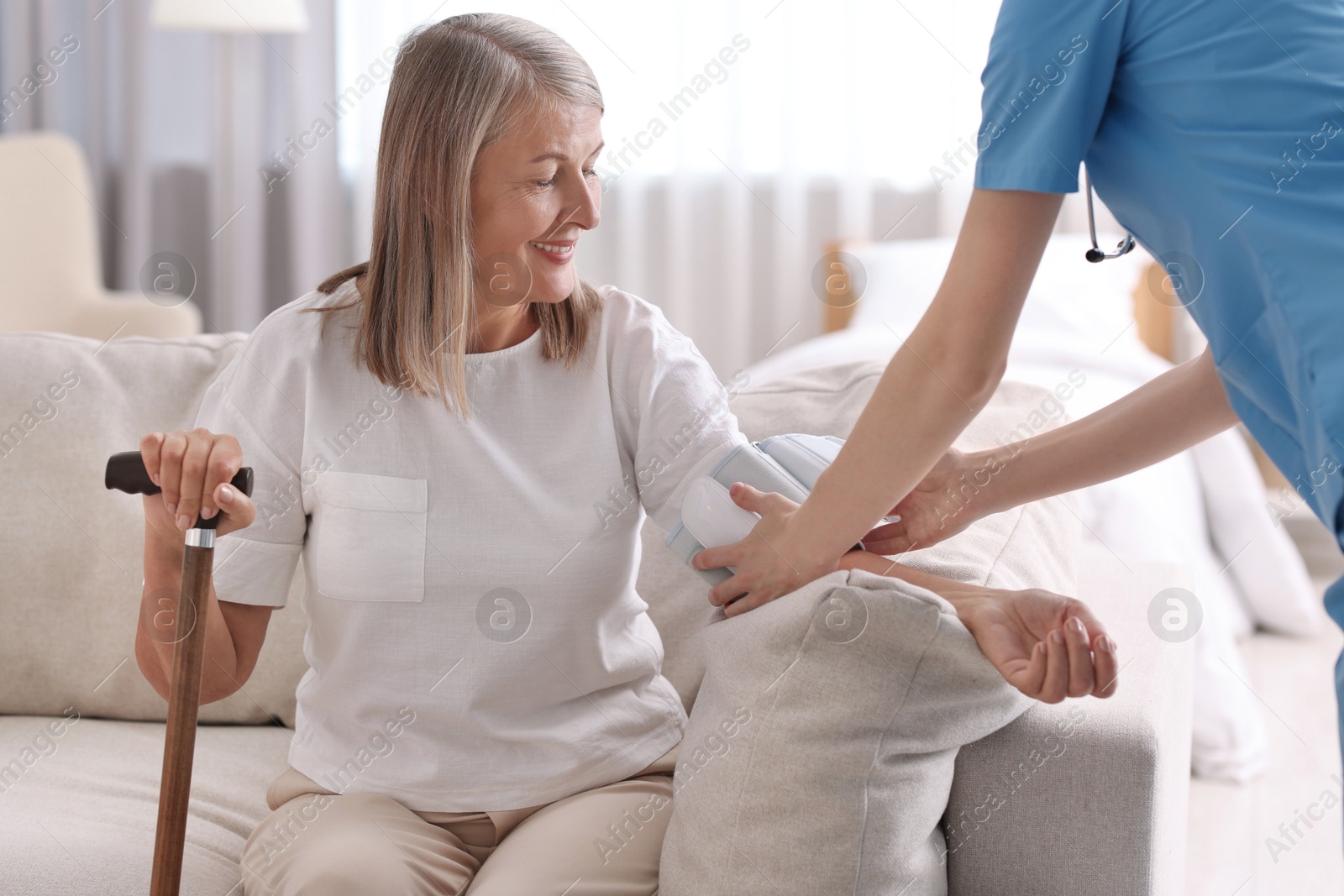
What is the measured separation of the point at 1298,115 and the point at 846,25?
306cm

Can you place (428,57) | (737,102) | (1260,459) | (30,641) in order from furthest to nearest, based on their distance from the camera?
(737,102), (1260,459), (30,641), (428,57)

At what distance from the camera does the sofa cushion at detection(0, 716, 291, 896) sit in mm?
1083

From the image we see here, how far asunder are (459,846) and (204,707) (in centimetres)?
53

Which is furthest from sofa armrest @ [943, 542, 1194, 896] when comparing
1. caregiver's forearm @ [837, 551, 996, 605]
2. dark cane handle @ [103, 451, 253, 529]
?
dark cane handle @ [103, 451, 253, 529]

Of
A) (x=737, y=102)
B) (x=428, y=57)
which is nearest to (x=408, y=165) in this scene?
(x=428, y=57)

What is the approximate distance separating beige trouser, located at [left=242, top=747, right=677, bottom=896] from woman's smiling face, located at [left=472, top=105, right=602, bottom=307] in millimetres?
476

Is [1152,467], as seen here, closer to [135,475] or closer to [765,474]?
[765,474]

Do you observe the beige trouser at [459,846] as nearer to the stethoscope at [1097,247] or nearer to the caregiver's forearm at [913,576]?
the caregiver's forearm at [913,576]

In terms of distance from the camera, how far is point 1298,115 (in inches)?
27.4

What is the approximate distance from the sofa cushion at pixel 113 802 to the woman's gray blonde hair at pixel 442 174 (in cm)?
50

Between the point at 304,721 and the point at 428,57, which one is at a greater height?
the point at 428,57

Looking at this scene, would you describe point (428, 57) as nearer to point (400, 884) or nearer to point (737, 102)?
point (400, 884)

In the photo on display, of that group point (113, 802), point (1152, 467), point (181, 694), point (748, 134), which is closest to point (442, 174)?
point (181, 694)

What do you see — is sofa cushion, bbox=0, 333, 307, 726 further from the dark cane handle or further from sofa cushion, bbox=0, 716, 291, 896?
the dark cane handle
